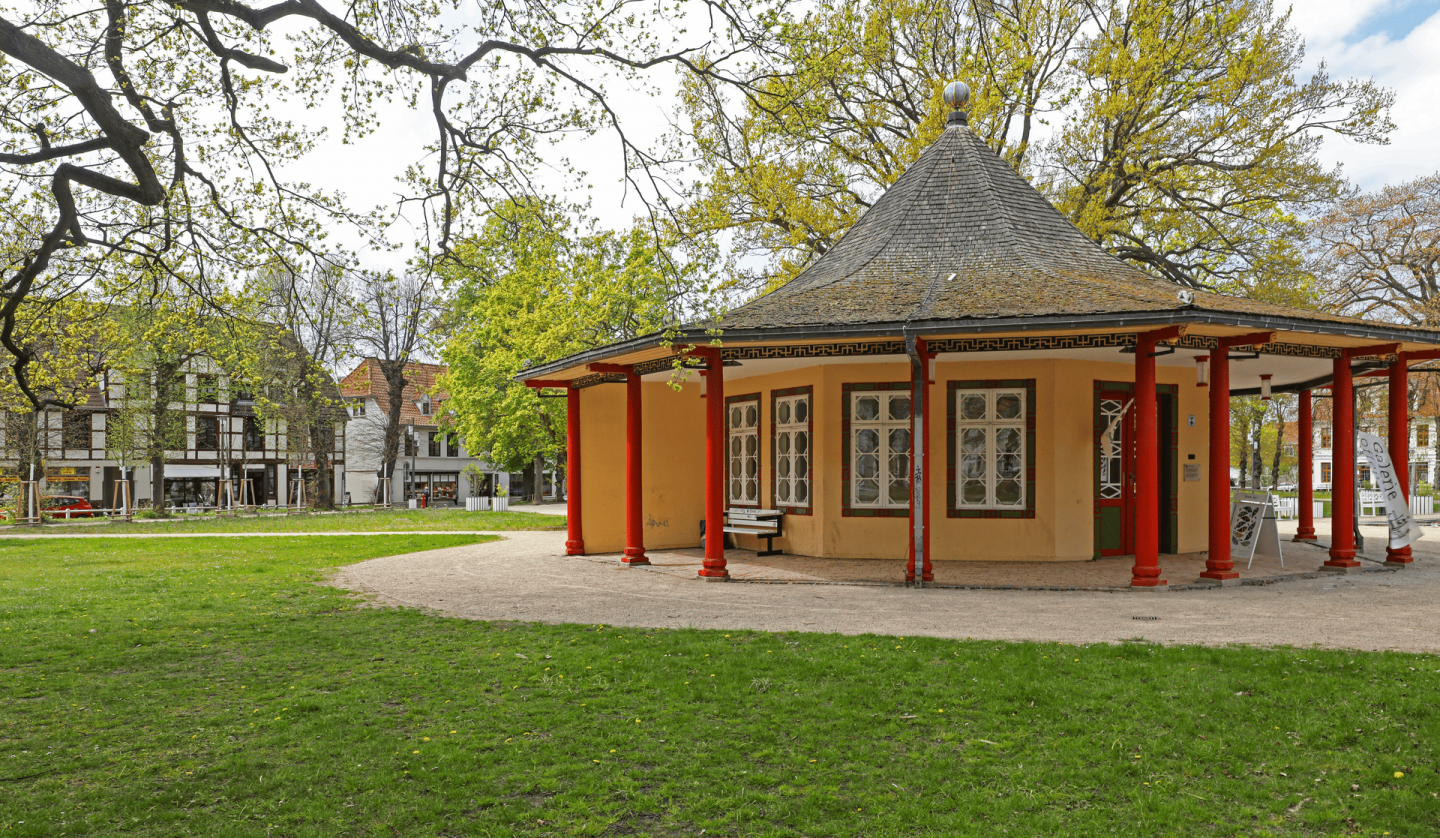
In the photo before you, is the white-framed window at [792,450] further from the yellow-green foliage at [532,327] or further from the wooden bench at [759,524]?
the yellow-green foliage at [532,327]

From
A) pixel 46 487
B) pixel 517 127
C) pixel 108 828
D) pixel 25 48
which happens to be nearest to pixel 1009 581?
pixel 517 127

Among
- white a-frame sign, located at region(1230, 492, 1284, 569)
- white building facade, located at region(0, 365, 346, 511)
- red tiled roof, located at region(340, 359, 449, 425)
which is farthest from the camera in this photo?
red tiled roof, located at region(340, 359, 449, 425)

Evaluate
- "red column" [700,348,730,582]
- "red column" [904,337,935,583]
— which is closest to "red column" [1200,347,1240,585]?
"red column" [904,337,935,583]

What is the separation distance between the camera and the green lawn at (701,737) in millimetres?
3947

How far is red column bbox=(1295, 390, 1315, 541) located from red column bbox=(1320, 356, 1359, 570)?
2882 mm

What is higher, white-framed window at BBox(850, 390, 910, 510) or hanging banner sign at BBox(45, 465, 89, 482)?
white-framed window at BBox(850, 390, 910, 510)

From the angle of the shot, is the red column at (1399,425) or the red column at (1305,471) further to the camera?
the red column at (1305,471)

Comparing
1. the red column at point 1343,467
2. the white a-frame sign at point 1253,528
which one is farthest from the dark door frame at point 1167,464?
the red column at point 1343,467

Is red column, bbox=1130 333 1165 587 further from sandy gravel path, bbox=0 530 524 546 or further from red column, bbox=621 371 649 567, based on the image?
sandy gravel path, bbox=0 530 524 546

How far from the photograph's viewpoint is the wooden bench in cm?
1354

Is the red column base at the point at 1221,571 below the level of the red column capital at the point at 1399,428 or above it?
below

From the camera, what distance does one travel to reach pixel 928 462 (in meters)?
12.6

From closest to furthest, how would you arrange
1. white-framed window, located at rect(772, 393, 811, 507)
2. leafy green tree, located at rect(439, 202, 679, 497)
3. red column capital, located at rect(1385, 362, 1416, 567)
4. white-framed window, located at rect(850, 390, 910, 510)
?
1. red column capital, located at rect(1385, 362, 1416, 567)
2. white-framed window, located at rect(850, 390, 910, 510)
3. white-framed window, located at rect(772, 393, 811, 507)
4. leafy green tree, located at rect(439, 202, 679, 497)

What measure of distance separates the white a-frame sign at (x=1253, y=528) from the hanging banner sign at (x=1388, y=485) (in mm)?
1235
